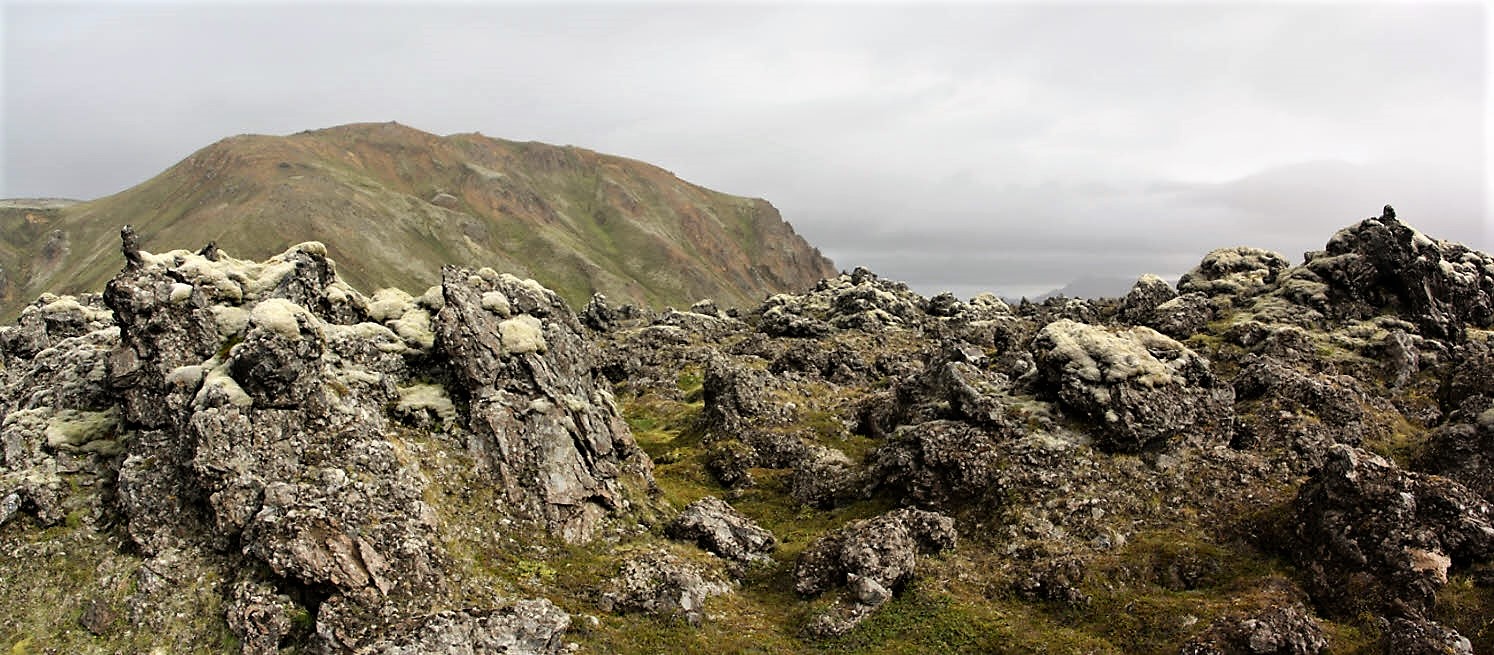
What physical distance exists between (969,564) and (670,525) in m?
13.5

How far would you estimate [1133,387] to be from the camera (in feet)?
119

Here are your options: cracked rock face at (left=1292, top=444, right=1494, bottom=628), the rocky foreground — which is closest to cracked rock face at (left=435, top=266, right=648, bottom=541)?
the rocky foreground

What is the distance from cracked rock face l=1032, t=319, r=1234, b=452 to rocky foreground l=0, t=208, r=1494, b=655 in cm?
17

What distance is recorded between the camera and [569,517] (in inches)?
1296

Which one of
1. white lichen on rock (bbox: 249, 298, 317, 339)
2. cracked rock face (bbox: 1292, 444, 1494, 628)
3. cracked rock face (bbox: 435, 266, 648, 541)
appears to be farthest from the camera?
cracked rock face (bbox: 435, 266, 648, 541)

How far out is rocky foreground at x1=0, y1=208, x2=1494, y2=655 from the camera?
24891 mm

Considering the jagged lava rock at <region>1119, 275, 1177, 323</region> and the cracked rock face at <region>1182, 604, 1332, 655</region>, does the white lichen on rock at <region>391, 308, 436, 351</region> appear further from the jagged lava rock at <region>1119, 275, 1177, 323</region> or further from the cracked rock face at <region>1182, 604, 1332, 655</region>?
the jagged lava rock at <region>1119, 275, 1177, 323</region>

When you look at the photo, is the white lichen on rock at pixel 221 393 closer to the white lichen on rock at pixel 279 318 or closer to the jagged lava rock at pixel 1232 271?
the white lichen on rock at pixel 279 318

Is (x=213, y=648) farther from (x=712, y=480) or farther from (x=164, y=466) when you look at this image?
(x=712, y=480)

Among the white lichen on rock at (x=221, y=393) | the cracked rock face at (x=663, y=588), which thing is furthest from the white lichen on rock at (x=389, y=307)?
the cracked rock face at (x=663, y=588)

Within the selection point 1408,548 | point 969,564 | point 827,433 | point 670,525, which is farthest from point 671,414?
point 1408,548

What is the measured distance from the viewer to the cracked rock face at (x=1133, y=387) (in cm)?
3528

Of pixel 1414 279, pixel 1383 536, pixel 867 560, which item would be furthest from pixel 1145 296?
pixel 867 560

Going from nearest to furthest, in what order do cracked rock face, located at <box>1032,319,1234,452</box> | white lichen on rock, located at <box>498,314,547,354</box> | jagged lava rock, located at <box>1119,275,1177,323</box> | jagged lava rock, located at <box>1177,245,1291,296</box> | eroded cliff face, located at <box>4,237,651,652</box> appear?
eroded cliff face, located at <box>4,237,651,652</box> → cracked rock face, located at <box>1032,319,1234,452</box> → white lichen on rock, located at <box>498,314,547,354</box> → jagged lava rock, located at <box>1177,245,1291,296</box> → jagged lava rock, located at <box>1119,275,1177,323</box>
